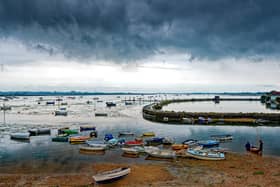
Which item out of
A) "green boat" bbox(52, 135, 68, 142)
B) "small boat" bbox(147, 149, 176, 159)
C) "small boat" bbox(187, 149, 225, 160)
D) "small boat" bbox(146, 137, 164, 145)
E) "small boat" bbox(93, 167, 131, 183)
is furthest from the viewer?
"green boat" bbox(52, 135, 68, 142)

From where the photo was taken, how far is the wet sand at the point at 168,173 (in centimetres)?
1922

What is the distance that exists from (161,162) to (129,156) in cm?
410

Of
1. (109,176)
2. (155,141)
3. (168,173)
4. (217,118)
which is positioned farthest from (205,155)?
(217,118)

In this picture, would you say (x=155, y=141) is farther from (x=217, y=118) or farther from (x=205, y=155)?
(x=217, y=118)

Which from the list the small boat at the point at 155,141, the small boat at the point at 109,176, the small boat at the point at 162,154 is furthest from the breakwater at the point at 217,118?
the small boat at the point at 109,176

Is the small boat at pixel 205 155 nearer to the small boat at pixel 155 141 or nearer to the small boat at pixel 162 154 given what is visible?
the small boat at pixel 162 154

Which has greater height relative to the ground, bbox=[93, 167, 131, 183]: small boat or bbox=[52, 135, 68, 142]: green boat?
bbox=[93, 167, 131, 183]: small boat

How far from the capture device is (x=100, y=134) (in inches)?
1737

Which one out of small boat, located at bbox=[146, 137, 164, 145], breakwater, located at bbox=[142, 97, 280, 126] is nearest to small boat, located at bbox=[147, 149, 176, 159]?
small boat, located at bbox=[146, 137, 164, 145]

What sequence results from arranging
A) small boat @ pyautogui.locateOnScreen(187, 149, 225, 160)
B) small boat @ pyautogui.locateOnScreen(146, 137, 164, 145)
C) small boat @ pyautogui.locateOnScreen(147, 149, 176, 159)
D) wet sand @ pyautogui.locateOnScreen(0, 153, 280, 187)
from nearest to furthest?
wet sand @ pyautogui.locateOnScreen(0, 153, 280, 187)
small boat @ pyautogui.locateOnScreen(187, 149, 225, 160)
small boat @ pyautogui.locateOnScreen(147, 149, 176, 159)
small boat @ pyautogui.locateOnScreen(146, 137, 164, 145)

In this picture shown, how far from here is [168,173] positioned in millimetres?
21609

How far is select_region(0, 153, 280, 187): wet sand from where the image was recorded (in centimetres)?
1922

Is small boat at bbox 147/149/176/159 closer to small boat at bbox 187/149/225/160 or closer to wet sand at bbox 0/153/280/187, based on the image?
wet sand at bbox 0/153/280/187

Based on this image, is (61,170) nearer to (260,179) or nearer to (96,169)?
(96,169)
